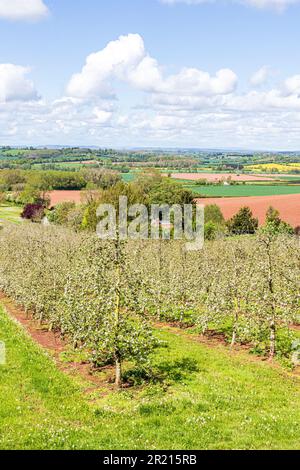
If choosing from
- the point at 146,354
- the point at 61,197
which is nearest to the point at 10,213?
the point at 61,197

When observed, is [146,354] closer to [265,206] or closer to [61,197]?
[265,206]

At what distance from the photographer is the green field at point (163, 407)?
48.8 ft

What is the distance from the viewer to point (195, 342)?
1238 inches

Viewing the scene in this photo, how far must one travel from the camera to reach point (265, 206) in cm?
11462

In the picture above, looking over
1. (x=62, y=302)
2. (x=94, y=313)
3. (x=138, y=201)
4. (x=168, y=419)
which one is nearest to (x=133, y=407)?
(x=168, y=419)

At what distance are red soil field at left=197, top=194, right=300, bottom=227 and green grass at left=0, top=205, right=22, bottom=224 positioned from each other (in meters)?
52.0

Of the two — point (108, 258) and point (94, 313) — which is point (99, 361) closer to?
point (94, 313)

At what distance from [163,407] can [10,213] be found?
117 metres

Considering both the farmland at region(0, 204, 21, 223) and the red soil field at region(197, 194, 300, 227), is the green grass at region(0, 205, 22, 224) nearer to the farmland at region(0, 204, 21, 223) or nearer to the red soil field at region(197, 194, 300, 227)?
the farmland at region(0, 204, 21, 223)

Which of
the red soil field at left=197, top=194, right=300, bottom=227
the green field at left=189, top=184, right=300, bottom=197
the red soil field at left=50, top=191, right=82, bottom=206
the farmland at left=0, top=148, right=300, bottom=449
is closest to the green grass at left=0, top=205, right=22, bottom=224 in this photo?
the red soil field at left=50, top=191, right=82, bottom=206

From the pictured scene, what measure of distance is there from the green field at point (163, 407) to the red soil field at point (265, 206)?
75458mm

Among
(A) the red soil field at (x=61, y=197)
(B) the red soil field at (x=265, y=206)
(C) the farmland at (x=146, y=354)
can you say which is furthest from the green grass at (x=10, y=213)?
(C) the farmland at (x=146, y=354)

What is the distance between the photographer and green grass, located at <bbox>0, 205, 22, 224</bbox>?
368ft

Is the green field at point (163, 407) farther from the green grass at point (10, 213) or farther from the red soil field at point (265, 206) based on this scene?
the green grass at point (10, 213)
